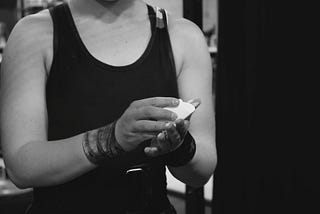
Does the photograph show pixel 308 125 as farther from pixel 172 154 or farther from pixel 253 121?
pixel 172 154

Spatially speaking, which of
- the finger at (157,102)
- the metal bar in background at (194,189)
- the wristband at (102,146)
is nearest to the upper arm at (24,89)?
the wristband at (102,146)

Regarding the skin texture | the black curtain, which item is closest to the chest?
the skin texture

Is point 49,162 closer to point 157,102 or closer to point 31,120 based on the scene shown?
point 31,120

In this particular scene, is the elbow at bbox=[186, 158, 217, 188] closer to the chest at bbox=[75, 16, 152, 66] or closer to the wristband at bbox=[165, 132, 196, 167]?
the wristband at bbox=[165, 132, 196, 167]

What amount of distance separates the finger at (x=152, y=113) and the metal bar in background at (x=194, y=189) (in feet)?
1.47

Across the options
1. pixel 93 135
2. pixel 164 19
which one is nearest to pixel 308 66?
pixel 164 19

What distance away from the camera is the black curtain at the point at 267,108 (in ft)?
4.09

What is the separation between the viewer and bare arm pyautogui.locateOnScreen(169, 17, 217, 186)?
891 millimetres

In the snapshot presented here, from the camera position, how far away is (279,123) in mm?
1309

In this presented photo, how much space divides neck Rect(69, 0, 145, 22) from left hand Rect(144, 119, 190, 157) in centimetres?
31

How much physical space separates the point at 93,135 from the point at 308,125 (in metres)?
0.72

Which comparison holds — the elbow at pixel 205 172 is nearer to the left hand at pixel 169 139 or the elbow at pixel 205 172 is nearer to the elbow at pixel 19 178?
the left hand at pixel 169 139

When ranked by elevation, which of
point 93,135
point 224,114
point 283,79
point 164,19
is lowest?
point 224,114

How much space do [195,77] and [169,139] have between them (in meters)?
0.24
